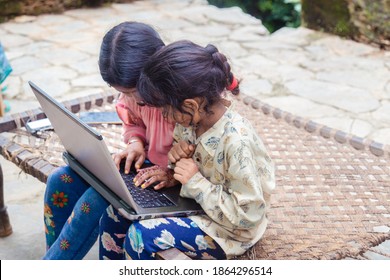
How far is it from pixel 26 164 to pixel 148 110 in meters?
0.47

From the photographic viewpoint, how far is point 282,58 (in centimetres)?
447

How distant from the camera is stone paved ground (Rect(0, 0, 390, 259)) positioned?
350cm

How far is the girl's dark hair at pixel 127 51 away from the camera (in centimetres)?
171

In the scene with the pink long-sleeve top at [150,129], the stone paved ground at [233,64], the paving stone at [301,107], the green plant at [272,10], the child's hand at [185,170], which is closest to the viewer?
the child's hand at [185,170]

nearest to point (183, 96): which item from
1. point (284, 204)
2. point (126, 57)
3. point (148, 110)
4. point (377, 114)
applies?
point (126, 57)

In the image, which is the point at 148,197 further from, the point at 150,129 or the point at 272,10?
the point at 272,10

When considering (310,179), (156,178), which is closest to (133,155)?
(156,178)

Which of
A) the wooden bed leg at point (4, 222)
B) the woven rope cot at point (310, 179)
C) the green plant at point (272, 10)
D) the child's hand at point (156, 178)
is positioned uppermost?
the child's hand at point (156, 178)

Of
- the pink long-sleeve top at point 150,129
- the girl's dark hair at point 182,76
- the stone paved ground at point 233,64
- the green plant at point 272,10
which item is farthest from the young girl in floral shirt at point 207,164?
the green plant at point 272,10

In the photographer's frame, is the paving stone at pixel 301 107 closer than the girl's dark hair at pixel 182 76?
No

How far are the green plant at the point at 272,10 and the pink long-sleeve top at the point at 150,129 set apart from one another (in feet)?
14.0

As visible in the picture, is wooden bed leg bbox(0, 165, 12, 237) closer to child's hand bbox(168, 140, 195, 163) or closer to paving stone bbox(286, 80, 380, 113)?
child's hand bbox(168, 140, 195, 163)

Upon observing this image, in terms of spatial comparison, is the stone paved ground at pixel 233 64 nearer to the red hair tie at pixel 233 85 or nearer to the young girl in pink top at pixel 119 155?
the young girl in pink top at pixel 119 155

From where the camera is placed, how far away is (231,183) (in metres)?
1.57
